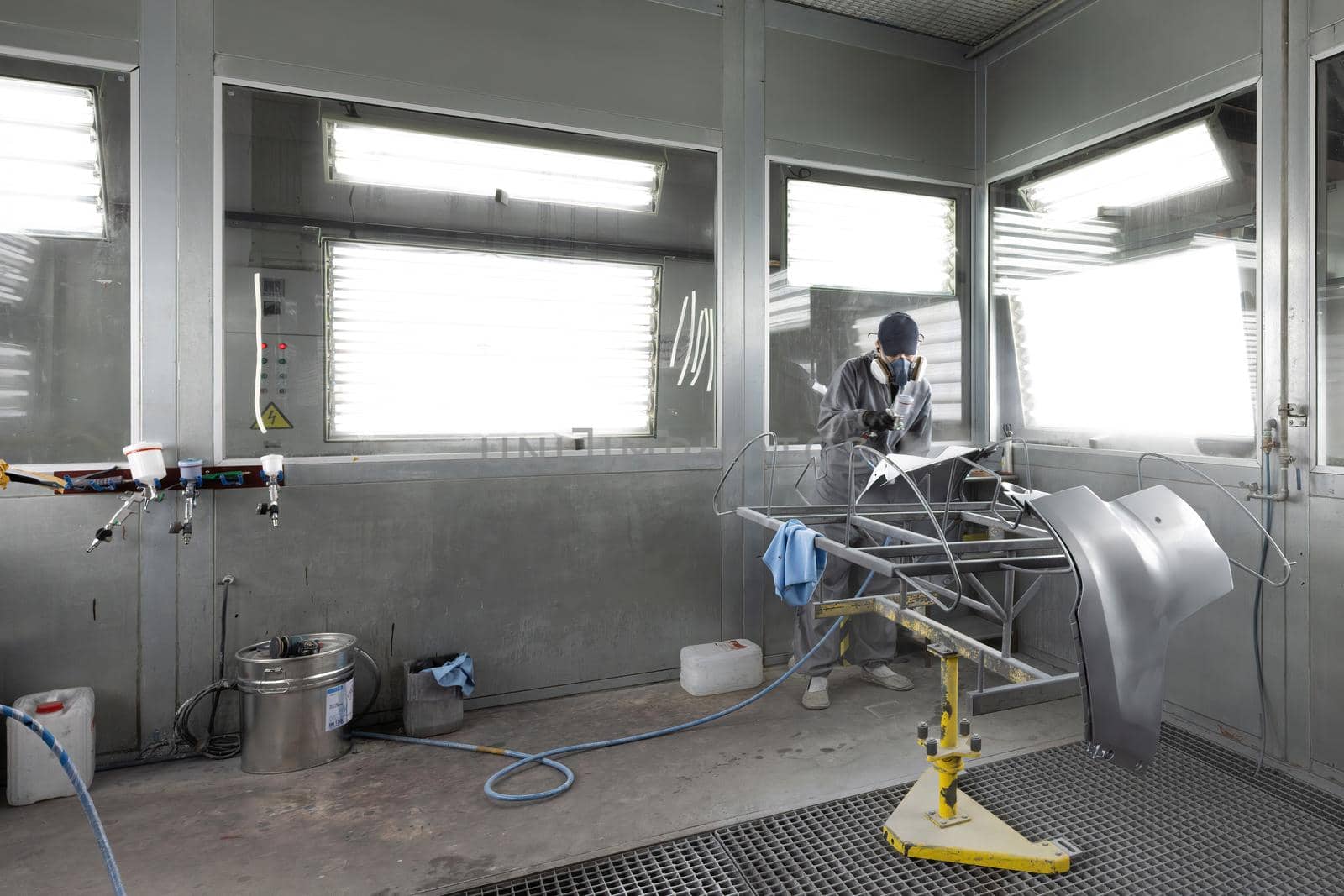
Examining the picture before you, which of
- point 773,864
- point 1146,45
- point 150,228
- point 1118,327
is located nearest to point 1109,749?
point 773,864

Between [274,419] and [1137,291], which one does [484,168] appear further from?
[1137,291]

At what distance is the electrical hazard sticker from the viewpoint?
2.38 m

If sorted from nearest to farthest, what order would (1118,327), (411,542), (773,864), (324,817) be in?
(773,864) < (324,817) < (411,542) < (1118,327)

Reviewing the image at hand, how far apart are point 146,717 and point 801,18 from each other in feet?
12.3

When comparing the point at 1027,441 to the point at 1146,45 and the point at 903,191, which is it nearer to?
the point at 903,191

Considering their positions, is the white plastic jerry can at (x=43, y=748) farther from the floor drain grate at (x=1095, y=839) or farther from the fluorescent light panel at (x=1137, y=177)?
the fluorescent light panel at (x=1137, y=177)

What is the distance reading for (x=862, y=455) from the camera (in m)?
2.91

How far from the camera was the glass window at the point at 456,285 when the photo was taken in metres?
2.52

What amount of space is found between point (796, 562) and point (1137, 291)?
1952 mm

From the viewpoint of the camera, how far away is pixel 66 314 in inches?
90.7

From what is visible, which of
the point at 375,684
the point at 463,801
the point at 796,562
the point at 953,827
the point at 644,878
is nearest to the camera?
the point at 644,878

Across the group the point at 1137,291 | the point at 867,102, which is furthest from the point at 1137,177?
the point at 867,102

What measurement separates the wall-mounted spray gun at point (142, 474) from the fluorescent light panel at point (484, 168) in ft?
3.65

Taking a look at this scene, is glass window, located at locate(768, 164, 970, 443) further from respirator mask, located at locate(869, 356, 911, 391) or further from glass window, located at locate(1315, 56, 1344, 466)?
glass window, located at locate(1315, 56, 1344, 466)
